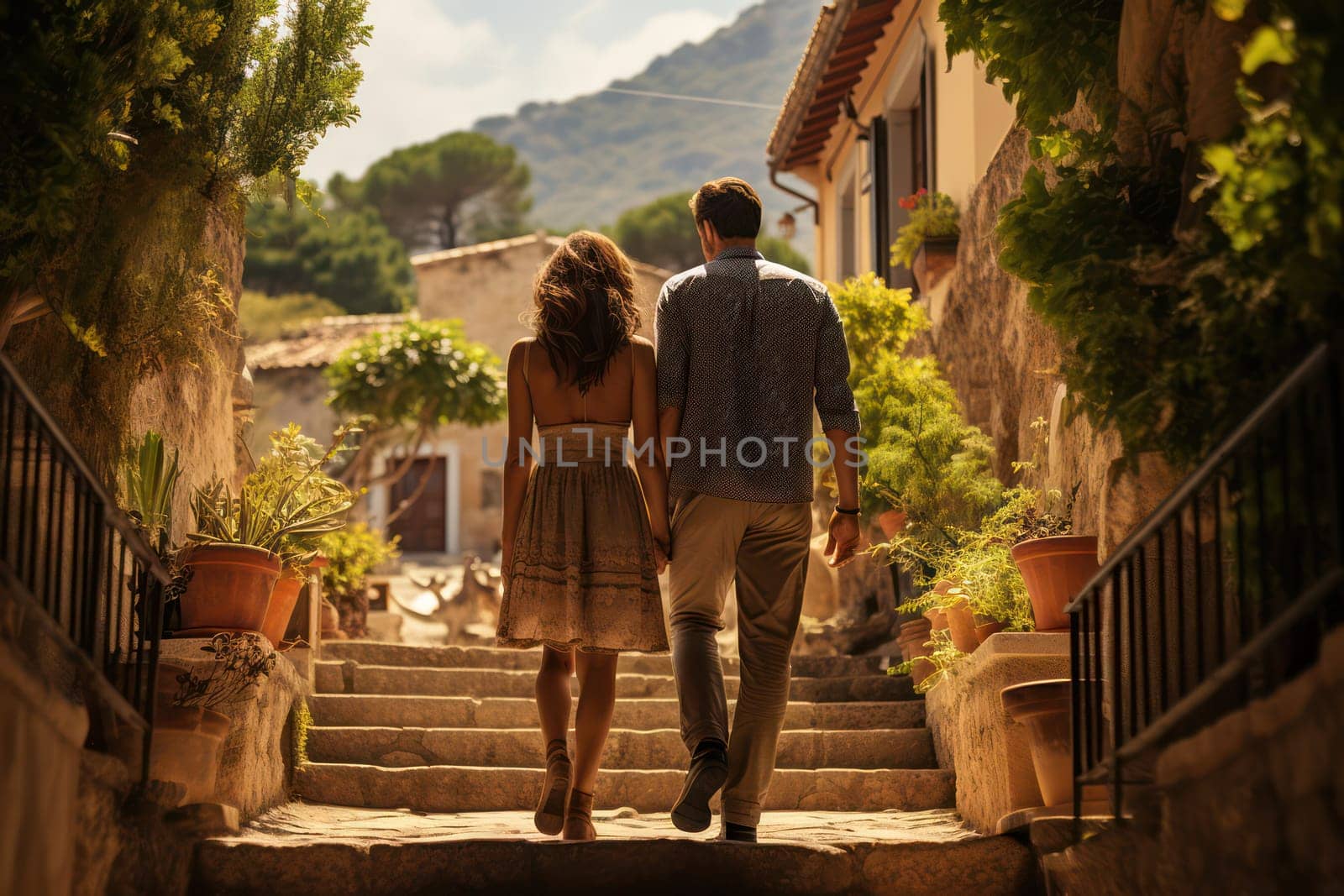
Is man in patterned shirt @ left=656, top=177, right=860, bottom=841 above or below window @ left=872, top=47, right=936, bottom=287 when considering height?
below

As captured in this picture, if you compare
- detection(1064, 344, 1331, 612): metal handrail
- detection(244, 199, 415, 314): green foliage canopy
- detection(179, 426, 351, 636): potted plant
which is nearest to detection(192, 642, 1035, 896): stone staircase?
detection(179, 426, 351, 636): potted plant

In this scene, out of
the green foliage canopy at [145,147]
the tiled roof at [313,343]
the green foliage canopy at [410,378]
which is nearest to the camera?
the green foliage canopy at [145,147]

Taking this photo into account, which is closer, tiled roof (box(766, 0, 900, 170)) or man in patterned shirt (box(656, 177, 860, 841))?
man in patterned shirt (box(656, 177, 860, 841))

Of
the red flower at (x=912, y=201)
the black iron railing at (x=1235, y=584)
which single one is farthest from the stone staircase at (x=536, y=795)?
the red flower at (x=912, y=201)

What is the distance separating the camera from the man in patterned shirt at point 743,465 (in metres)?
4.63

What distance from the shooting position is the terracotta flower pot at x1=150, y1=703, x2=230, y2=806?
4703 millimetres

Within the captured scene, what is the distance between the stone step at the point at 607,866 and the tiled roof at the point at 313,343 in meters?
21.8

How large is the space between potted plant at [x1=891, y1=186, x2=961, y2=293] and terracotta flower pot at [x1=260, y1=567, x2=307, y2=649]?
4890 mm

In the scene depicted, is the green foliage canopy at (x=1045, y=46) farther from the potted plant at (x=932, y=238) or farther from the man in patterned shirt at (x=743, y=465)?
the potted plant at (x=932, y=238)

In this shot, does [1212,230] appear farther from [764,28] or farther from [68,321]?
[764,28]

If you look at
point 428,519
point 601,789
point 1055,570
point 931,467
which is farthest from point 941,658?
point 428,519

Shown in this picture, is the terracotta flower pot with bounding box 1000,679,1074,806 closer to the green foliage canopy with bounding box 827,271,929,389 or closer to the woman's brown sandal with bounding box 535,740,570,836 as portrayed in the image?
the woman's brown sandal with bounding box 535,740,570,836

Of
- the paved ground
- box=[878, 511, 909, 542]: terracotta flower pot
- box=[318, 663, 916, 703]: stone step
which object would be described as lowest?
the paved ground

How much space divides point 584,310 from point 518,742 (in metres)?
2.69
